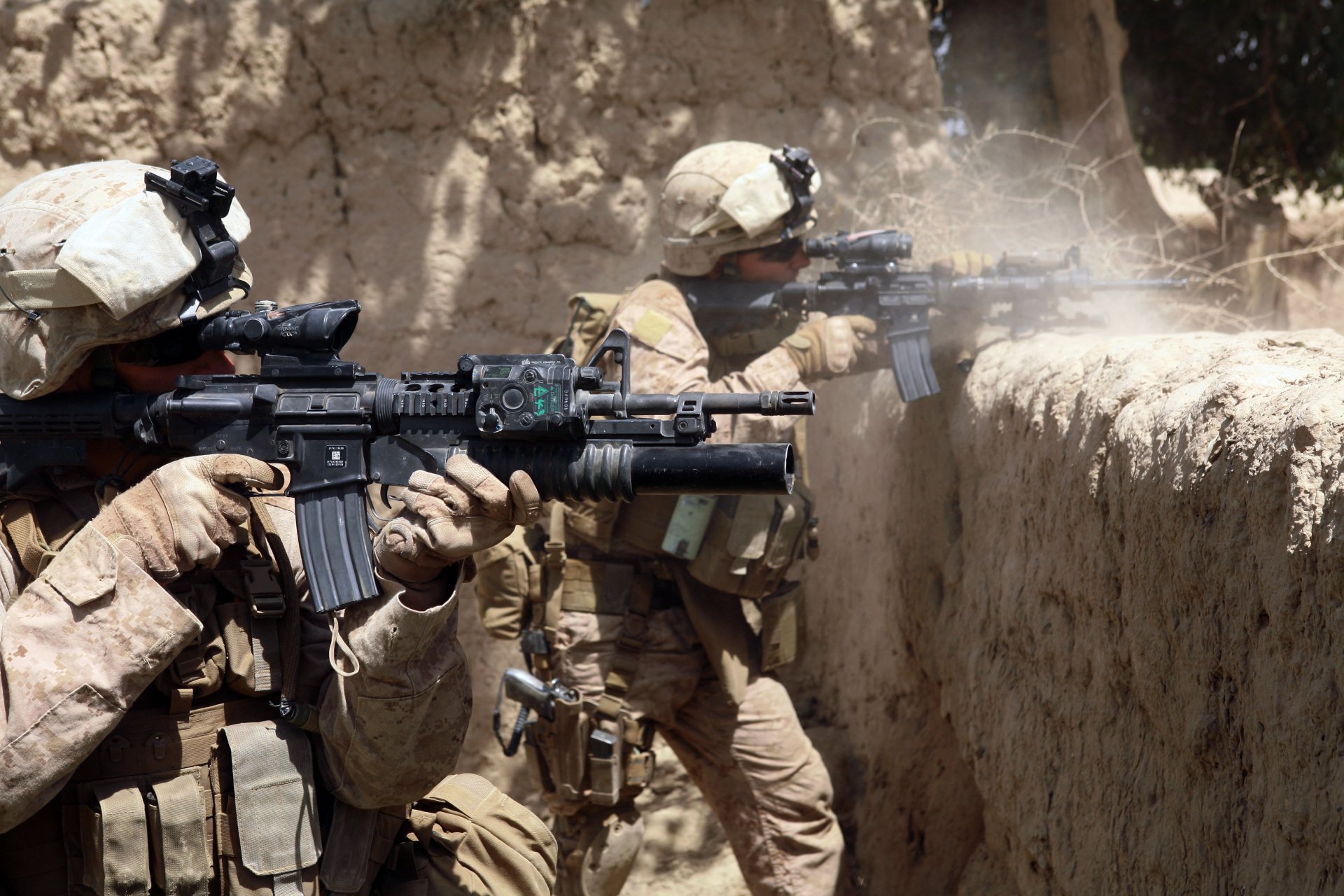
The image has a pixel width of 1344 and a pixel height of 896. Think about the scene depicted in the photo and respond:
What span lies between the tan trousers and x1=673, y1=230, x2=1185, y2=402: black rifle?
112cm

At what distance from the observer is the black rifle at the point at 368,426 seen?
2256 millimetres

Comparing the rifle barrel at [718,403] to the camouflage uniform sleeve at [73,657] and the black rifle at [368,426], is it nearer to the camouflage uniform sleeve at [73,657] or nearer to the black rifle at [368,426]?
the black rifle at [368,426]

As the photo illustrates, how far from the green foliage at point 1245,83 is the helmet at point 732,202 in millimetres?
3799

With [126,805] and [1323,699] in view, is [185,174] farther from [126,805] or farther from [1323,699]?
[1323,699]

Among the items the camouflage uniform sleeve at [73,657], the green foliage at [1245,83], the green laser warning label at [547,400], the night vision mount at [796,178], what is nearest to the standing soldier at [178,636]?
the camouflage uniform sleeve at [73,657]

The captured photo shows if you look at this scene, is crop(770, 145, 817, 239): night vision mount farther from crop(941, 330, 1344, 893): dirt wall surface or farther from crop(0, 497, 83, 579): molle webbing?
crop(0, 497, 83, 579): molle webbing

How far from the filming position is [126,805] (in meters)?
2.25

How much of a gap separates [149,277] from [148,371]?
32 centimetres

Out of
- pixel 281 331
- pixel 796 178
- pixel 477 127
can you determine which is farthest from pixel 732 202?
pixel 281 331

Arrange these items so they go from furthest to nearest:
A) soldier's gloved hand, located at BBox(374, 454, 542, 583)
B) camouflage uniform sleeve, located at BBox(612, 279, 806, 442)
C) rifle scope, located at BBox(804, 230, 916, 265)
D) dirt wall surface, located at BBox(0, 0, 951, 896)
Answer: dirt wall surface, located at BBox(0, 0, 951, 896) < rifle scope, located at BBox(804, 230, 916, 265) < camouflage uniform sleeve, located at BBox(612, 279, 806, 442) < soldier's gloved hand, located at BBox(374, 454, 542, 583)

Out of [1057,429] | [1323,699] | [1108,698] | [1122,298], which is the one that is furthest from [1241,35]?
[1323,699]

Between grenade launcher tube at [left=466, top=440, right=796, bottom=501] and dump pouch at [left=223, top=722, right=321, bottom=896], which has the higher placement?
grenade launcher tube at [left=466, top=440, right=796, bottom=501]

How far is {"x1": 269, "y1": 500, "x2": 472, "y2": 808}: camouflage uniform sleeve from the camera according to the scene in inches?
87.3

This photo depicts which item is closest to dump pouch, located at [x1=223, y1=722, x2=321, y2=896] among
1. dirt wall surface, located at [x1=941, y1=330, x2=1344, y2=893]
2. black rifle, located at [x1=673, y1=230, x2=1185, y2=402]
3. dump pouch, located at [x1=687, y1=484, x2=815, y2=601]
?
dirt wall surface, located at [x1=941, y1=330, x2=1344, y2=893]
